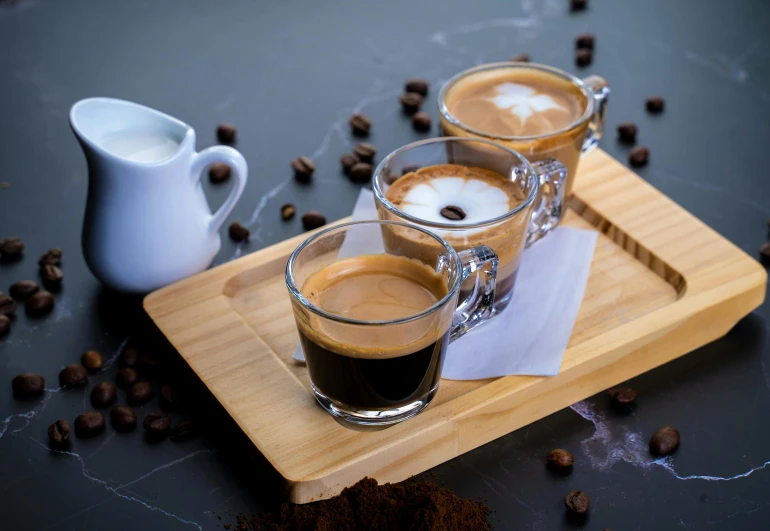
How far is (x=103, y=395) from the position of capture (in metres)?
1.78

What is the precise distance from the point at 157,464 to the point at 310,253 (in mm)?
463

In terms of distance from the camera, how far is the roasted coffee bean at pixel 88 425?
68.0 inches

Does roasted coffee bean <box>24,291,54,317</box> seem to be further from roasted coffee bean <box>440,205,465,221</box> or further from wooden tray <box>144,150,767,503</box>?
roasted coffee bean <box>440,205,465,221</box>

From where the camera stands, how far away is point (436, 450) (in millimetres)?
1645

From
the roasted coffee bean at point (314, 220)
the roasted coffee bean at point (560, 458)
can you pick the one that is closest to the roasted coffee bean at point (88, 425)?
the roasted coffee bean at point (314, 220)

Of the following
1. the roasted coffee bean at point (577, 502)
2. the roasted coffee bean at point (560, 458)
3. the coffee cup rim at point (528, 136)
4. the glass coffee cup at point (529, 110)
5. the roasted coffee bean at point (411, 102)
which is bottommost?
the roasted coffee bean at point (577, 502)

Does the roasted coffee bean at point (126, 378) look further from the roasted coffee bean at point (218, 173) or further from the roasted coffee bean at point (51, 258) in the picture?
the roasted coffee bean at point (218, 173)

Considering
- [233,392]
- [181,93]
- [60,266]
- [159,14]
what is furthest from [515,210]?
[159,14]

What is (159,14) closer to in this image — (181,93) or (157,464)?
(181,93)

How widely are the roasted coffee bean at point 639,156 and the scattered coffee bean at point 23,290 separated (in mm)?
1465

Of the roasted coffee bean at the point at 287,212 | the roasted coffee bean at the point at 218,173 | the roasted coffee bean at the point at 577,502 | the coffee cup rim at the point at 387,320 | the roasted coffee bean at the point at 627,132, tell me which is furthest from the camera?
the roasted coffee bean at the point at 627,132

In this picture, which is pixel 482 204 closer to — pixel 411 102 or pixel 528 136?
pixel 528 136

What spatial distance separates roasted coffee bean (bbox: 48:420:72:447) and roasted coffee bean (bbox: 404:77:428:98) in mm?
1404

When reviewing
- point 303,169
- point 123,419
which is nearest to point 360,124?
point 303,169
